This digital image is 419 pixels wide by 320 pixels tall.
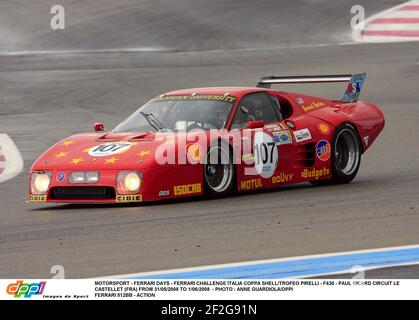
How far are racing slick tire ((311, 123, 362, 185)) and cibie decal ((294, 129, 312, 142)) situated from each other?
1.68 ft

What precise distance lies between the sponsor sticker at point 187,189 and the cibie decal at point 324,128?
1.90 m

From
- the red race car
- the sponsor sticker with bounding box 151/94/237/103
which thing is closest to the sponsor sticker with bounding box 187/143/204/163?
the red race car

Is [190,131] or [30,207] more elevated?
[190,131]

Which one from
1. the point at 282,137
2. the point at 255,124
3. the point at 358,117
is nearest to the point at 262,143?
the point at 255,124

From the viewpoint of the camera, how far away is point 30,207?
1086 centimetres

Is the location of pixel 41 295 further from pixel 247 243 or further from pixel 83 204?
pixel 83 204

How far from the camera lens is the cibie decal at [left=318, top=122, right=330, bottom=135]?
12.0 m

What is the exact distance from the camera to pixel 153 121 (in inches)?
445

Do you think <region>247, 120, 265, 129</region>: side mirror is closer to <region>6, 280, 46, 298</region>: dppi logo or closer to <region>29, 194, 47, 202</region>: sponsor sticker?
<region>29, 194, 47, 202</region>: sponsor sticker

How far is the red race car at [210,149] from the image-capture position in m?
10.3

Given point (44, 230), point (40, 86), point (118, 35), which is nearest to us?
point (44, 230)

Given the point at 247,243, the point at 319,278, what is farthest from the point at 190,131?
the point at 319,278
